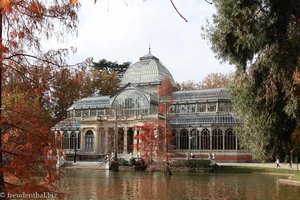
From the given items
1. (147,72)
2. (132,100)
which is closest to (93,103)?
(132,100)

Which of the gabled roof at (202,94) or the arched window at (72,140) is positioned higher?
the gabled roof at (202,94)

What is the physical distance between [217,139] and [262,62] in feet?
109

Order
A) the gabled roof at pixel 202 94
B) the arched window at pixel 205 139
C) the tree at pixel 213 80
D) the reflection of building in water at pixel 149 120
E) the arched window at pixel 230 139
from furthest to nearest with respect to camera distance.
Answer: the tree at pixel 213 80 < the gabled roof at pixel 202 94 < the arched window at pixel 205 139 < the reflection of building in water at pixel 149 120 < the arched window at pixel 230 139

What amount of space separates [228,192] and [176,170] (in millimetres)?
15203

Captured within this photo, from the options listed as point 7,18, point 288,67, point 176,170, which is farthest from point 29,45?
point 176,170

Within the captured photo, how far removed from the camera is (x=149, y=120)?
4800 centimetres

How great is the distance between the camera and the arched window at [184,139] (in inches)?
1855

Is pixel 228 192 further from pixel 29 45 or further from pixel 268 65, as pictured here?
pixel 29 45

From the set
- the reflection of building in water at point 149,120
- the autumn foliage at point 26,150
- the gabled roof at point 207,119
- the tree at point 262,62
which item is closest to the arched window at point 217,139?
the reflection of building in water at point 149,120

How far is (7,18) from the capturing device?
22.6 feet

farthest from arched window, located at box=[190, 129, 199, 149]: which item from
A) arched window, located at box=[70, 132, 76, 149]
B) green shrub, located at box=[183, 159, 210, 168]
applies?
arched window, located at box=[70, 132, 76, 149]

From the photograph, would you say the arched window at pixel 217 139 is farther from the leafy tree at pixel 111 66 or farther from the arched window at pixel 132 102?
the leafy tree at pixel 111 66

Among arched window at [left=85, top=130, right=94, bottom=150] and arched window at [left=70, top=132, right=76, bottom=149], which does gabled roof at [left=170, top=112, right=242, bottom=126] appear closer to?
arched window at [left=85, top=130, right=94, bottom=150]

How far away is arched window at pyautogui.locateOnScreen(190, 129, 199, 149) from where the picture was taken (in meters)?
46.3
